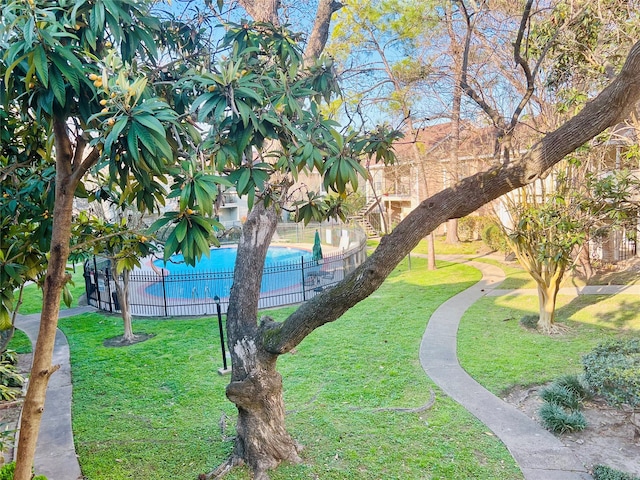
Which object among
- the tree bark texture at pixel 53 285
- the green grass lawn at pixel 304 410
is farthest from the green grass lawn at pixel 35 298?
the tree bark texture at pixel 53 285

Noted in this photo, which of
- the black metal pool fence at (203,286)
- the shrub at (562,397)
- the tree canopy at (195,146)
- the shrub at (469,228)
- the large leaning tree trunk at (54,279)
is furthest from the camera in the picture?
the shrub at (469,228)

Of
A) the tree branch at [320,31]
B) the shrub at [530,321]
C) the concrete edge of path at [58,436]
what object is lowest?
the concrete edge of path at [58,436]

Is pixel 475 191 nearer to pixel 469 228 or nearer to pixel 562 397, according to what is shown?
pixel 562 397

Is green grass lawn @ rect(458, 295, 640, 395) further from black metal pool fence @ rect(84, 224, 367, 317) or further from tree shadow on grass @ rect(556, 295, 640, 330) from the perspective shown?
black metal pool fence @ rect(84, 224, 367, 317)

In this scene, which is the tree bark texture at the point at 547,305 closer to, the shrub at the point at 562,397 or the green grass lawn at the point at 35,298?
the shrub at the point at 562,397

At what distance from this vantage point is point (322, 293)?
13.6 ft

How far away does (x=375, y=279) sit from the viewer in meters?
3.85

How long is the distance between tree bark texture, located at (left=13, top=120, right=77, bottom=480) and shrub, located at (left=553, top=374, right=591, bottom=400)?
21.9 ft

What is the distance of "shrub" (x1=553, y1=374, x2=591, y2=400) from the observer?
22.0 ft

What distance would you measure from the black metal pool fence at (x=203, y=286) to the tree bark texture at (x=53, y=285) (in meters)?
8.20

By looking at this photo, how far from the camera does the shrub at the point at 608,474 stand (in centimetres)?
463

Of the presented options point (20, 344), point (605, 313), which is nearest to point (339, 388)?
point (605, 313)

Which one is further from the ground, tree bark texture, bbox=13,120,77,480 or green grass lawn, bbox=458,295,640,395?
tree bark texture, bbox=13,120,77,480

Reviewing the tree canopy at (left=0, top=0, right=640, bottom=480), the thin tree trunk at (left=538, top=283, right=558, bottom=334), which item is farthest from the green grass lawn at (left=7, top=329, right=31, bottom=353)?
the thin tree trunk at (left=538, top=283, right=558, bottom=334)
